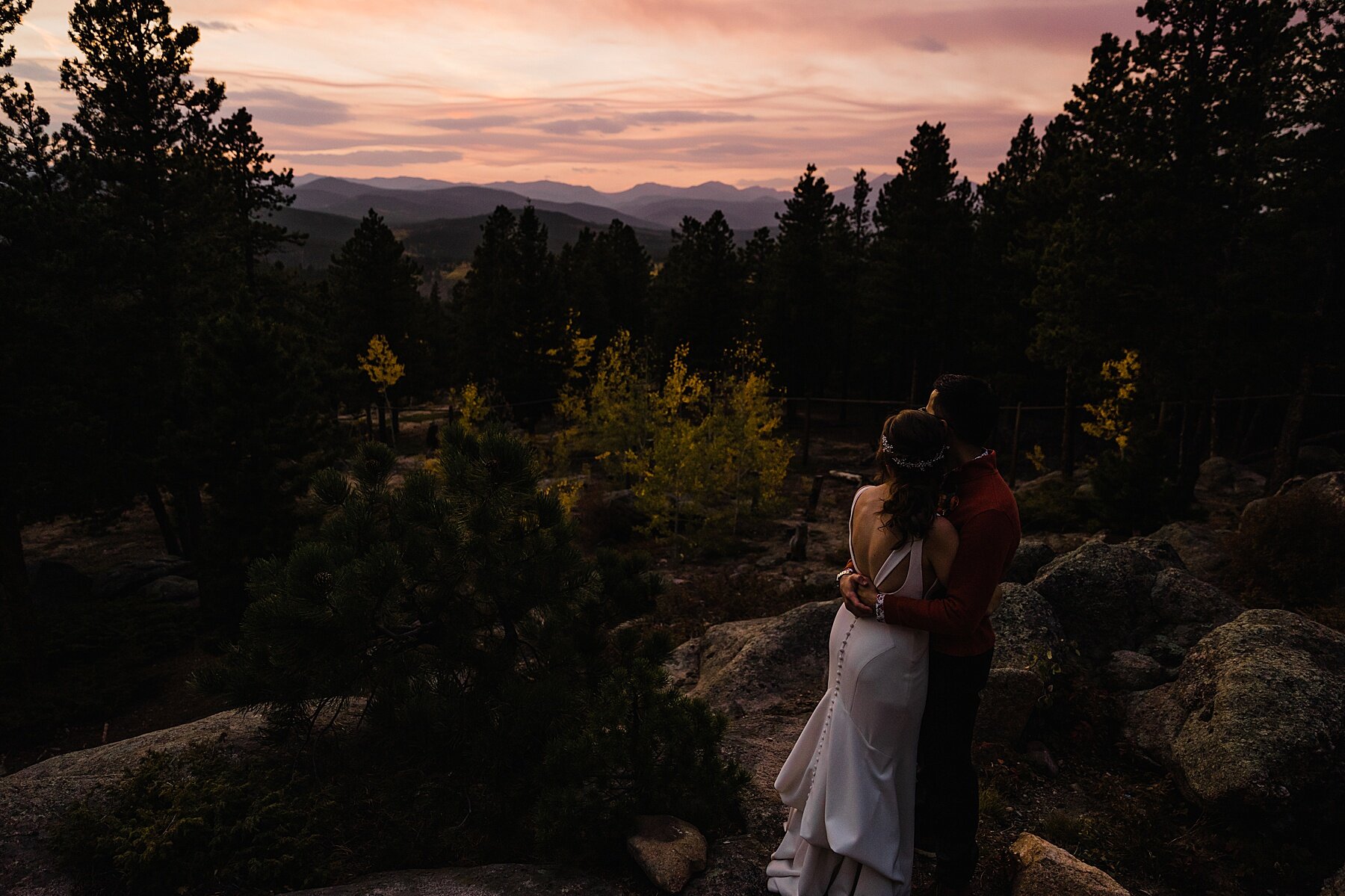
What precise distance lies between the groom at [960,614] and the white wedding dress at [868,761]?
0.10m

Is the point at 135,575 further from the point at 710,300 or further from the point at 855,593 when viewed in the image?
the point at 710,300

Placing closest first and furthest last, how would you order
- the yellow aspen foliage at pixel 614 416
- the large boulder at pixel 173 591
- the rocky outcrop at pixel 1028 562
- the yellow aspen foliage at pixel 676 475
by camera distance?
the rocky outcrop at pixel 1028 562 → the large boulder at pixel 173 591 → the yellow aspen foliage at pixel 676 475 → the yellow aspen foliage at pixel 614 416

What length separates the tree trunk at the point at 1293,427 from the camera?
15.3m

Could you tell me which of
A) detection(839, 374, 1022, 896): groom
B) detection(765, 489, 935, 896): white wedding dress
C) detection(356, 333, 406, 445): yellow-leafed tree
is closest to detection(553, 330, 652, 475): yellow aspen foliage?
detection(356, 333, 406, 445): yellow-leafed tree

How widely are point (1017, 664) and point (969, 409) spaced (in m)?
3.84

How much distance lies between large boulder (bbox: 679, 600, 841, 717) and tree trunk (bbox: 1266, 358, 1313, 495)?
1383cm

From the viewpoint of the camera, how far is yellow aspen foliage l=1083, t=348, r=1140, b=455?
17.3 metres

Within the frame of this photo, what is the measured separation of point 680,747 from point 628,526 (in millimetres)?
15586

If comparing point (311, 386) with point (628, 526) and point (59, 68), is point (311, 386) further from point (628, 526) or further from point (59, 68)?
point (59, 68)

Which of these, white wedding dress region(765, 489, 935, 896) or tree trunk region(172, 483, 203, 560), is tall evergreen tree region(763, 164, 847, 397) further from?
white wedding dress region(765, 489, 935, 896)

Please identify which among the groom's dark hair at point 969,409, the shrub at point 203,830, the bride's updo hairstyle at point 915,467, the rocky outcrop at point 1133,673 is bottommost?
the shrub at point 203,830

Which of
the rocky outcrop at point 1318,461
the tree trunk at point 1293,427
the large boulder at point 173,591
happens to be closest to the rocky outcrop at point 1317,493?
the tree trunk at point 1293,427

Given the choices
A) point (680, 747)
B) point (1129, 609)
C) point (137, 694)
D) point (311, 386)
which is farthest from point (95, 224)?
point (1129, 609)

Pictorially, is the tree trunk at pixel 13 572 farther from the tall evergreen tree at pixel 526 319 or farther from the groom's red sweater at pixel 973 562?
the tall evergreen tree at pixel 526 319
